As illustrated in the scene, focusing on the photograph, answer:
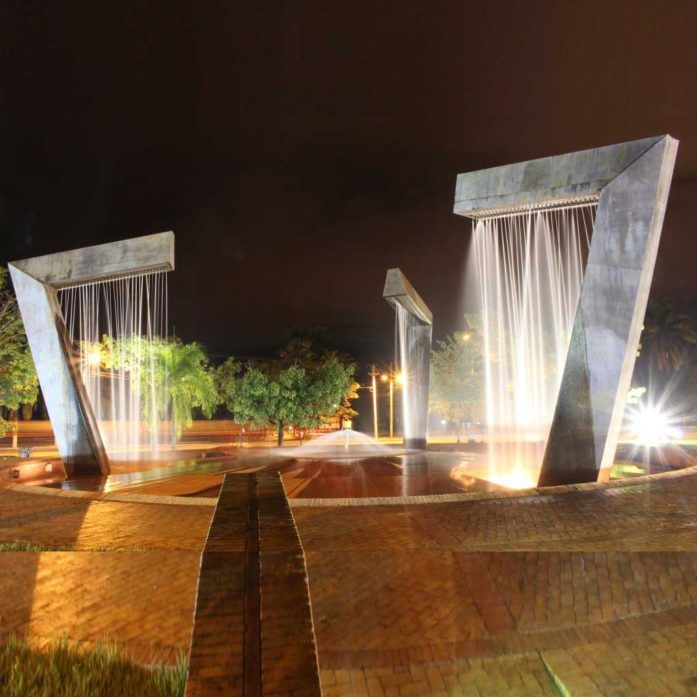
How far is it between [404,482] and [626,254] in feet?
18.1

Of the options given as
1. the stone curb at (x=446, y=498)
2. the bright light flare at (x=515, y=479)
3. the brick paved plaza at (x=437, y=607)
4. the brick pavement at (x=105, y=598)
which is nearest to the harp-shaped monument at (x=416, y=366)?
the bright light flare at (x=515, y=479)

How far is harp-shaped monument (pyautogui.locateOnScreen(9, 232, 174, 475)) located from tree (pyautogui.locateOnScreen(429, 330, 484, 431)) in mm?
27002

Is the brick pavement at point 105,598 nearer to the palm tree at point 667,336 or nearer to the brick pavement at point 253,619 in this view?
the brick pavement at point 253,619

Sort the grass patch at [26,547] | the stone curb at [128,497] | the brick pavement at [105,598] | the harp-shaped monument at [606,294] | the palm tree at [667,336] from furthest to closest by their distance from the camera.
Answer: the palm tree at [667,336]
the harp-shaped monument at [606,294]
the stone curb at [128,497]
the grass patch at [26,547]
the brick pavement at [105,598]

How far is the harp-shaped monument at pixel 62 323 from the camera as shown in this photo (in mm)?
11445

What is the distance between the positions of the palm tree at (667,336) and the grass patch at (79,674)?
148 ft

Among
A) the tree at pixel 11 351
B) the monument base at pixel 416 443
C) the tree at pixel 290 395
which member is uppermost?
the tree at pixel 11 351

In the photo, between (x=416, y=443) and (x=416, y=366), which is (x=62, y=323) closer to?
(x=416, y=366)

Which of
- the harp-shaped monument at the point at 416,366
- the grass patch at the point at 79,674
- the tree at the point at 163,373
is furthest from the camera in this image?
the tree at the point at 163,373

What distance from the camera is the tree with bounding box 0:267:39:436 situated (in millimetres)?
18172

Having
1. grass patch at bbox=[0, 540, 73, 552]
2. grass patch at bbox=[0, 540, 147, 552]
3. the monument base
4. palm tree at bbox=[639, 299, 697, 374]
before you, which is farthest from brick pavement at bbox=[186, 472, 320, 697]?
palm tree at bbox=[639, 299, 697, 374]

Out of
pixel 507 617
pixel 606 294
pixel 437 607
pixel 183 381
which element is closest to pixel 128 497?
pixel 437 607

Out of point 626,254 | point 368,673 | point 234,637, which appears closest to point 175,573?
point 234,637

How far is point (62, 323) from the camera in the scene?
11.9 m
